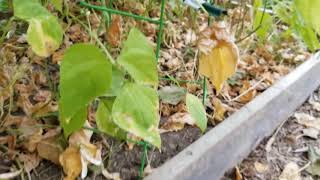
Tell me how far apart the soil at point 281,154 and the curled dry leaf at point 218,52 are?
47 cm

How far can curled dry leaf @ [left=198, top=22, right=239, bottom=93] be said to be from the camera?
1028mm

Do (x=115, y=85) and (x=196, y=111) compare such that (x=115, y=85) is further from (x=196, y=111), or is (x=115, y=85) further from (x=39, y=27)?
(x=196, y=111)

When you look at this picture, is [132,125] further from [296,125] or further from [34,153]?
[296,125]

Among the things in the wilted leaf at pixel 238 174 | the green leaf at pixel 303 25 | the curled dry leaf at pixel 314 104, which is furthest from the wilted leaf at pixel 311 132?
the green leaf at pixel 303 25

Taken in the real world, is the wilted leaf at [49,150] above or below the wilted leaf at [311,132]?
above

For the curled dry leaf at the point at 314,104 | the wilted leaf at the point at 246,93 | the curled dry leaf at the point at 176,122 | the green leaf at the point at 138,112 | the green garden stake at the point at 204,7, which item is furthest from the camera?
the curled dry leaf at the point at 314,104

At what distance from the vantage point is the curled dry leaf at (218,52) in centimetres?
103

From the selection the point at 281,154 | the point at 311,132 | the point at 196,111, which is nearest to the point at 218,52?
the point at 196,111

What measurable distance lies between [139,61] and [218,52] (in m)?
0.30

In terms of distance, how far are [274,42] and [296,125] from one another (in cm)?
50

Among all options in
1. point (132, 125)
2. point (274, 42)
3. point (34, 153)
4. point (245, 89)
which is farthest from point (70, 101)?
point (274, 42)

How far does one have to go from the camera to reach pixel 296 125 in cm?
177

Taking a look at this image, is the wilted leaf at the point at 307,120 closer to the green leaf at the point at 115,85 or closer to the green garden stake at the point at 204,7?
the green garden stake at the point at 204,7

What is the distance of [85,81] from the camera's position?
76 cm
